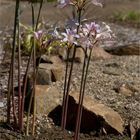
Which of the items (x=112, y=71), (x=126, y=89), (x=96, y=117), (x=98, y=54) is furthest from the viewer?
(x=98, y=54)

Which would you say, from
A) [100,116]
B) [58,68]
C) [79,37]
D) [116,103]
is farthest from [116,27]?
[79,37]

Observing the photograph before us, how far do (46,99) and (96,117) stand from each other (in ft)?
1.76

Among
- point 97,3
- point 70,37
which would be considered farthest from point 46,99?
point 97,3

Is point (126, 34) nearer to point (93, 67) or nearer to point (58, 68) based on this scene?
point (93, 67)

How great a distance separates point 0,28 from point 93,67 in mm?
2681

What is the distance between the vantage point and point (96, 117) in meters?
4.62

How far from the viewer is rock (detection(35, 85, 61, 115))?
488 cm

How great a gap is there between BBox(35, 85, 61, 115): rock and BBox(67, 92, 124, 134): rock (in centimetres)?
27

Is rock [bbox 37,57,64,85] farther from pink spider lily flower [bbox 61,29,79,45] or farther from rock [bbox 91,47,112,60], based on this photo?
pink spider lily flower [bbox 61,29,79,45]

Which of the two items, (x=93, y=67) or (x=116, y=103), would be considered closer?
(x=116, y=103)

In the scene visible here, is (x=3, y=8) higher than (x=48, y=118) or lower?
higher

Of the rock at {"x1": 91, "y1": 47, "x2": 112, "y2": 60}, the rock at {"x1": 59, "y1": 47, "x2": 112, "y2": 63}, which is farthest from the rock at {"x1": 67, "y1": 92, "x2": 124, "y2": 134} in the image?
the rock at {"x1": 91, "y1": 47, "x2": 112, "y2": 60}

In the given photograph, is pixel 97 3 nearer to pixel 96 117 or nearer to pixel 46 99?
pixel 96 117

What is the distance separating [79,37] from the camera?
147 inches
